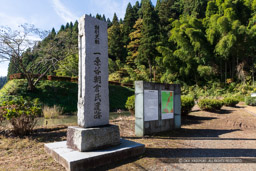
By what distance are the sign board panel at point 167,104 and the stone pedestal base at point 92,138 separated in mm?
2218

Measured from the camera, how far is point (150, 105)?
4.61 m

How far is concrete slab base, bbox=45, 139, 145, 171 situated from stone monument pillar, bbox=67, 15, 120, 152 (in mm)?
157

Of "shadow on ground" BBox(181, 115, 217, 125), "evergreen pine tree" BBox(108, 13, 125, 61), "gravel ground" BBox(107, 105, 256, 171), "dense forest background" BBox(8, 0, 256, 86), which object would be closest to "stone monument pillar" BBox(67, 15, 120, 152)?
"gravel ground" BBox(107, 105, 256, 171)

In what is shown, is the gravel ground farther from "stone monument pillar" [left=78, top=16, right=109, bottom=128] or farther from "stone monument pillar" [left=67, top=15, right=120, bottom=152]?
"stone monument pillar" [left=78, top=16, right=109, bottom=128]

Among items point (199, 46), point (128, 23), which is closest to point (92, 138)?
point (199, 46)

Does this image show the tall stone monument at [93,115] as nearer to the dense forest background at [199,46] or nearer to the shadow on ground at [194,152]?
the shadow on ground at [194,152]

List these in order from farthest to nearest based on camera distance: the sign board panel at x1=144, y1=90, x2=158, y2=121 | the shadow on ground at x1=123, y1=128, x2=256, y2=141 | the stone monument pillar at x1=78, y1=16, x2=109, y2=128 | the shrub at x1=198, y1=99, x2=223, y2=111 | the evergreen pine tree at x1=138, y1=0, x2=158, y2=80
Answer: the evergreen pine tree at x1=138, y1=0, x2=158, y2=80 < the shrub at x1=198, y1=99, x2=223, y2=111 < the sign board panel at x1=144, y1=90, x2=158, y2=121 < the shadow on ground at x1=123, y1=128, x2=256, y2=141 < the stone monument pillar at x1=78, y1=16, x2=109, y2=128

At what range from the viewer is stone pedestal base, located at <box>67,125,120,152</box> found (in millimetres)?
2760

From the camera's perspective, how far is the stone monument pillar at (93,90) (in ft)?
9.59

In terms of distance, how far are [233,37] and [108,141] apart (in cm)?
1594

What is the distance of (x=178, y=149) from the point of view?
11.1ft

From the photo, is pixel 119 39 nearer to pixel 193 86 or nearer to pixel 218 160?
pixel 193 86

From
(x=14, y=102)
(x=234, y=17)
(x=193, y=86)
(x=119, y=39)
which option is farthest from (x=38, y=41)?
(x=119, y=39)

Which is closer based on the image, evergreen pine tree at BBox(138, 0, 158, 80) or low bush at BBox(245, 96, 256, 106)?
low bush at BBox(245, 96, 256, 106)
